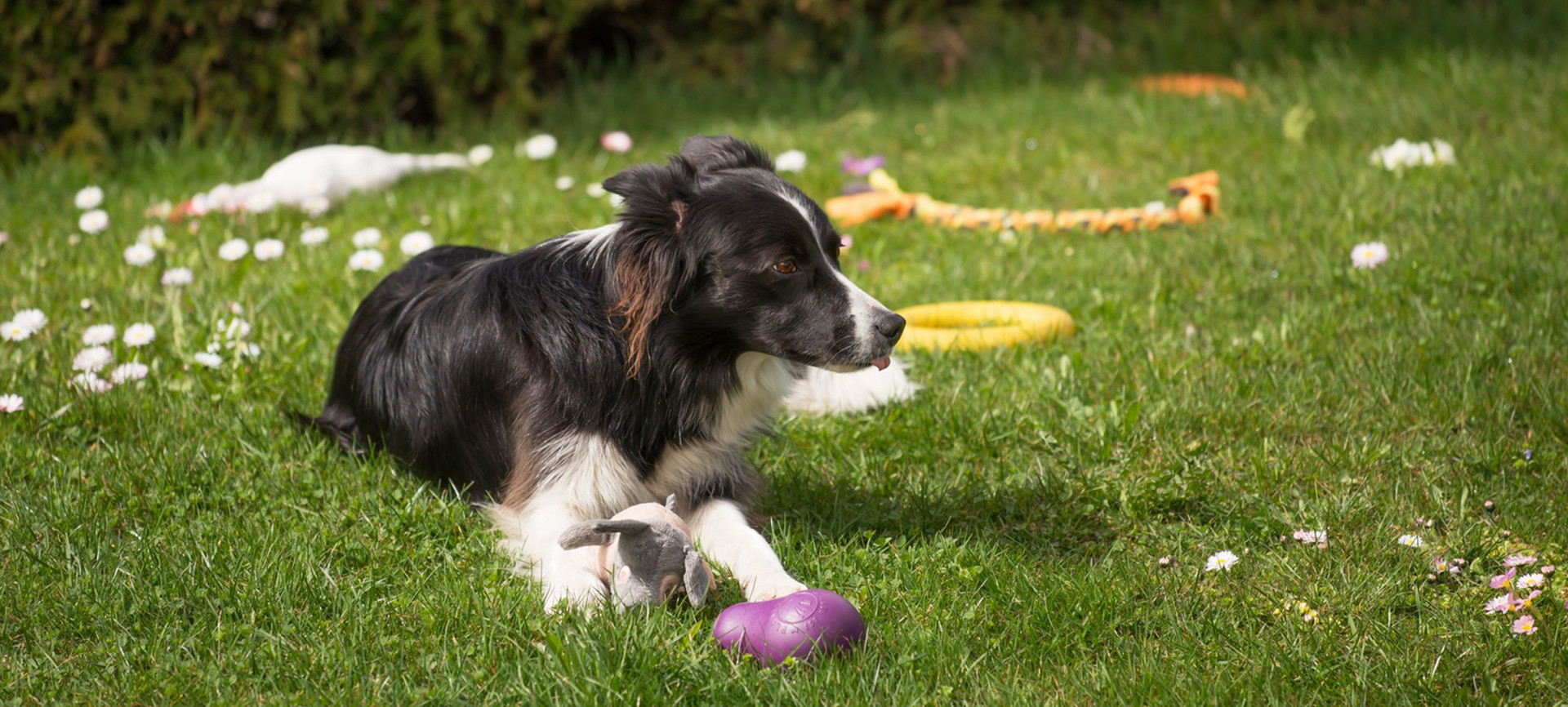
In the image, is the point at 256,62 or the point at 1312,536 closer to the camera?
the point at 1312,536

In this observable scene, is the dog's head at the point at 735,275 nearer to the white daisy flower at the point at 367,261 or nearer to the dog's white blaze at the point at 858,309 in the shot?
the dog's white blaze at the point at 858,309

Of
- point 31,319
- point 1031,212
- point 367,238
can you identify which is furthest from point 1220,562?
point 31,319

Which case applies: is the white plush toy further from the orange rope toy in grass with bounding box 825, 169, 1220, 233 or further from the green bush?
the orange rope toy in grass with bounding box 825, 169, 1220, 233

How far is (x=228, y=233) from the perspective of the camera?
550 cm

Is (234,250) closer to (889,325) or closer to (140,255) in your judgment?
(140,255)

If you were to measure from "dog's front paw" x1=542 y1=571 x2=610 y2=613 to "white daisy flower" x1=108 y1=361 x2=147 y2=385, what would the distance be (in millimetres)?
1838

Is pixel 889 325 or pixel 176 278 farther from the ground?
pixel 889 325

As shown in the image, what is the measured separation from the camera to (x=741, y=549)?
10.0 ft

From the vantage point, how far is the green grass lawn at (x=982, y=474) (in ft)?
8.61

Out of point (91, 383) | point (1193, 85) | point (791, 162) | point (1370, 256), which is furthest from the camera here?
point (1193, 85)

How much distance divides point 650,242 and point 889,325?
0.57m

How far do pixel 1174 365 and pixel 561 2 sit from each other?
4.26 metres

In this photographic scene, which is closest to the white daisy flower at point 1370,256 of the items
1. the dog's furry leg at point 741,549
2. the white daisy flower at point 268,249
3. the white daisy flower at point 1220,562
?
the white daisy flower at point 1220,562

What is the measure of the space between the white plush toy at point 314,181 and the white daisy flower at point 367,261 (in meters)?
0.84
